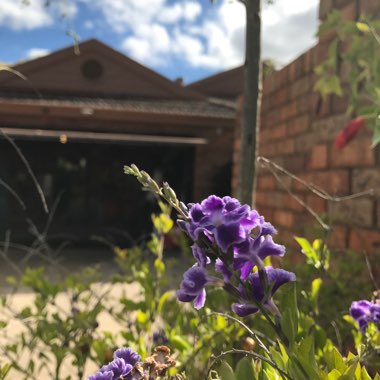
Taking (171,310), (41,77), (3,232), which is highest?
(41,77)

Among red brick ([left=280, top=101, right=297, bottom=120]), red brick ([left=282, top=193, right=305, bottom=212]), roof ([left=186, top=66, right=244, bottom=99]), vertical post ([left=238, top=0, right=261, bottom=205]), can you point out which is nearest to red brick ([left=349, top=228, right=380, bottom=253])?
red brick ([left=282, top=193, right=305, bottom=212])

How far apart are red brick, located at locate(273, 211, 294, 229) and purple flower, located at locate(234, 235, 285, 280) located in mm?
2639

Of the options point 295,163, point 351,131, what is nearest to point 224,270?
point 351,131

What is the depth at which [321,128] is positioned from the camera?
306 cm

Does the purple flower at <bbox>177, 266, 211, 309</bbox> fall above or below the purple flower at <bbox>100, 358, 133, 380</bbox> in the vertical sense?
above

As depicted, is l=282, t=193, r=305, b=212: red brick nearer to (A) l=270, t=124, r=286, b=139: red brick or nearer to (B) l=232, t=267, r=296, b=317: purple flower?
(A) l=270, t=124, r=286, b=139: red brick

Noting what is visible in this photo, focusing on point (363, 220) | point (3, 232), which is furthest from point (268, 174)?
point (3, 232)

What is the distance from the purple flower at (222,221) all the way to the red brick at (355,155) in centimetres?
187

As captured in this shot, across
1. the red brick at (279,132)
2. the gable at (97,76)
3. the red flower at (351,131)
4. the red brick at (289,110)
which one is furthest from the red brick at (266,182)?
the gable at (97,76)

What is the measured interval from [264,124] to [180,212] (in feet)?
11.3

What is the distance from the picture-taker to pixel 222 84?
14172 millimetres

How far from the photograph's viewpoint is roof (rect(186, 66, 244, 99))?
46.0 ft

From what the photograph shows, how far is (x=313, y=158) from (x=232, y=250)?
2501 mm

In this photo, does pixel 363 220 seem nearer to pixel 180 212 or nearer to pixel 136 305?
pixel 136 305
